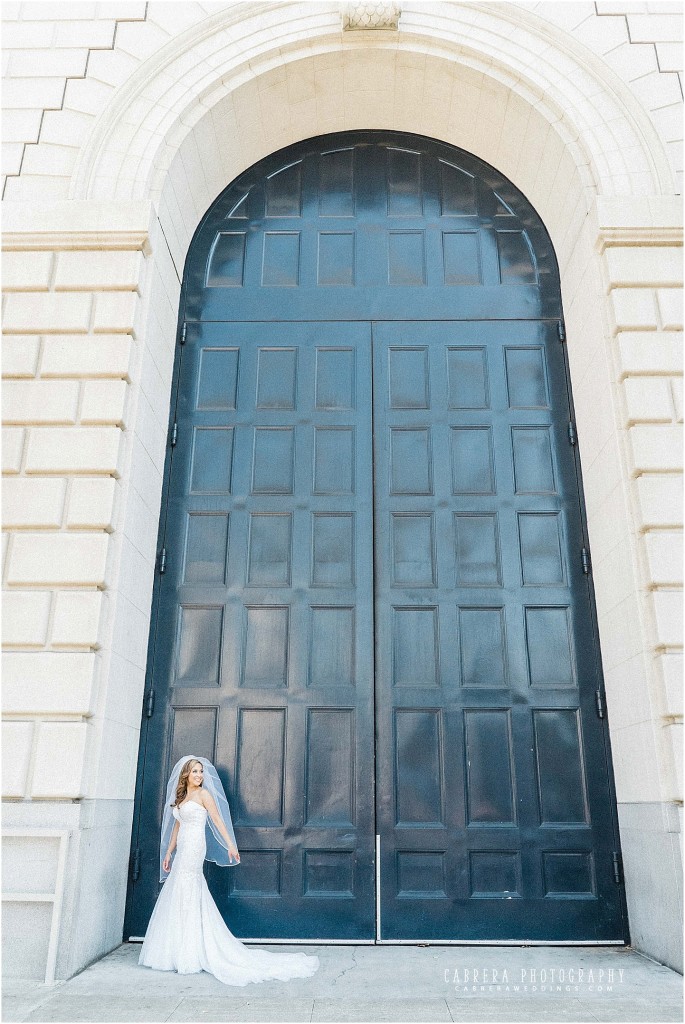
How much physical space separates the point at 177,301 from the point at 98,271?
1185mm

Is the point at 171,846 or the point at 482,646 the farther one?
the point at 482,646

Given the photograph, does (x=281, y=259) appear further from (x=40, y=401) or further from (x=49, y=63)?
(x=40, y=401)

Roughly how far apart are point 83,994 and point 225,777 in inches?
77.3

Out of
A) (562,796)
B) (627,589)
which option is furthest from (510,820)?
(627,589)

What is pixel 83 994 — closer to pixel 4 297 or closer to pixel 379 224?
pixel 4 297

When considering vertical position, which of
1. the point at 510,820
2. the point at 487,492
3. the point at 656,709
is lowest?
the point at 510,820

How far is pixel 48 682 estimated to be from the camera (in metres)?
5.66

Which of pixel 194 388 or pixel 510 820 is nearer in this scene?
pixel 510 820

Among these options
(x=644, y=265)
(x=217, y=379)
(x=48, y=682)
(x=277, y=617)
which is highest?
(x=644, y=265)

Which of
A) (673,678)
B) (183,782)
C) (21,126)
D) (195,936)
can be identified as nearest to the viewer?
(195,936)

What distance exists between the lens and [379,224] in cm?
841

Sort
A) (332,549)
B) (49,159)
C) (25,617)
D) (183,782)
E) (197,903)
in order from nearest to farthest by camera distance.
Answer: (197,903) < (25,617) < (183,782) < (332,549) < (49,159)

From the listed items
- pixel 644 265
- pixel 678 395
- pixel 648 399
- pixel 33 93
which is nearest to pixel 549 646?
pixel 648 399

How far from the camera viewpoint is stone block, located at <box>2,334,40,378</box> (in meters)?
6.56
